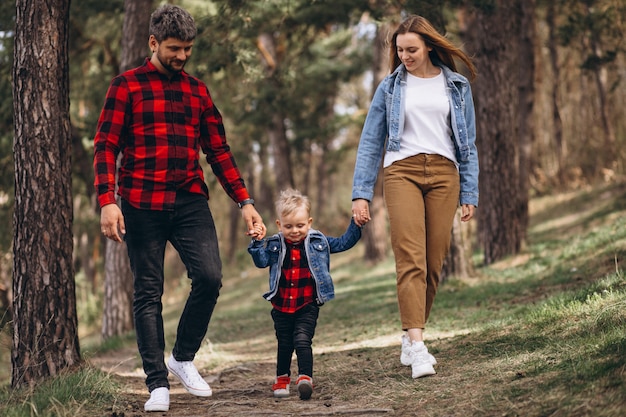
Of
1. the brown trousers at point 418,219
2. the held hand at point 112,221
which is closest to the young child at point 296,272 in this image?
the brown trousers at point 418,219

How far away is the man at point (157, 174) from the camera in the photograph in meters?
4.85

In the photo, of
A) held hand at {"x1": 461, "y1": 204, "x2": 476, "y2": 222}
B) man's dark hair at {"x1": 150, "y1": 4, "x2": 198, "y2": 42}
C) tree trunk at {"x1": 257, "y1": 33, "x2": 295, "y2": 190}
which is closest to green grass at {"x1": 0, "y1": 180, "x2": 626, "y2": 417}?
held hand at {"x1": 461, "y1": 204, "x2": 476, "y2": 222}

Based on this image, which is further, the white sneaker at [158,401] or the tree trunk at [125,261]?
the tree trunk at [125,261]

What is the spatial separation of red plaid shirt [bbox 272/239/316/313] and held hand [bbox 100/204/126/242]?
3.89 feet

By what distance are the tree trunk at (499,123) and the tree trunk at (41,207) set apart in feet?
23.5

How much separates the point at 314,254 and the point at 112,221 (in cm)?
139

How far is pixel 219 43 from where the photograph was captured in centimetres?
1041

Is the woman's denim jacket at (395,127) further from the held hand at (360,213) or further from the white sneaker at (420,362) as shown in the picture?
the white sneaker at (420,362)

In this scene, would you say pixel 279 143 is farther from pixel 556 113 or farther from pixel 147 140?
pixel 147 140

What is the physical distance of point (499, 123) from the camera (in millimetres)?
12016

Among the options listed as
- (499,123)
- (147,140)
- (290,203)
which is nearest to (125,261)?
(499,123)

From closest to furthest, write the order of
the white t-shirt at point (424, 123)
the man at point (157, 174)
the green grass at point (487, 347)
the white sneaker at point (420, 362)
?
1. the green grass at point (487, 347)
2. the man at point (157, 174)
3. the white sneaker at point (420, 362)
4. the white t-shirt at point (424, 123)

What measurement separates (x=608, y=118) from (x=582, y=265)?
10696mm

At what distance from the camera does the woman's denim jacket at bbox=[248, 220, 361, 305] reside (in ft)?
17.3
